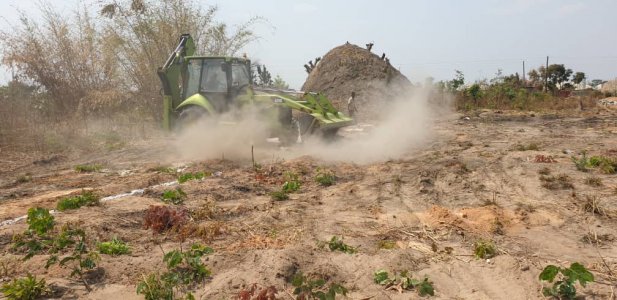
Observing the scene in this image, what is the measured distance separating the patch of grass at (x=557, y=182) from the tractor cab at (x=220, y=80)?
730 cm

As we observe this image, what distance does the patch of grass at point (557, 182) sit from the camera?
7.14 meters

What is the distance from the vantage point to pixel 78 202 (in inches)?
264

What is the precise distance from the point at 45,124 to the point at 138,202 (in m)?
11.3

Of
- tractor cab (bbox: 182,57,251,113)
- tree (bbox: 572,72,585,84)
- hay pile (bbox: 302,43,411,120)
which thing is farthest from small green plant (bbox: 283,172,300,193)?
tree (bbox: 572,72,585,84)

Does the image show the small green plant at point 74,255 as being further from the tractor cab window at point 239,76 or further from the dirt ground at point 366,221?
the tractor cab window at point 239,76

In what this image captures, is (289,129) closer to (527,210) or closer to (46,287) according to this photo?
(527,210)

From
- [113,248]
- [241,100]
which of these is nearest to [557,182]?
[113,248]

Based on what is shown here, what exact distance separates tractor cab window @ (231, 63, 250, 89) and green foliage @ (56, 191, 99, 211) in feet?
19.4

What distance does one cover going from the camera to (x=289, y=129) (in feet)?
39.5

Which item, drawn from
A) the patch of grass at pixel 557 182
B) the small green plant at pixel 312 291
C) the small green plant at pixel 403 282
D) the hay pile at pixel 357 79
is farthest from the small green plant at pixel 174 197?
the hay pile at pixel 357 79

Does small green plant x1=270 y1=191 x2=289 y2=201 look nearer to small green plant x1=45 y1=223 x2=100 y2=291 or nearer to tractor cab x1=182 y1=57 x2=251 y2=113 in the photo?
small green plant x1=45 y1=223 x2=100 y2=291

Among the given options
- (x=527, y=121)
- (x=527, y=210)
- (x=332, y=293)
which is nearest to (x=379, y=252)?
(x=332, y=293)

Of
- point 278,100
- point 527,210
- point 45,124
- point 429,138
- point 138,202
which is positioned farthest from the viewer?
point 45,124

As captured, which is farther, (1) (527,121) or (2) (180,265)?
(1) (527,121)
